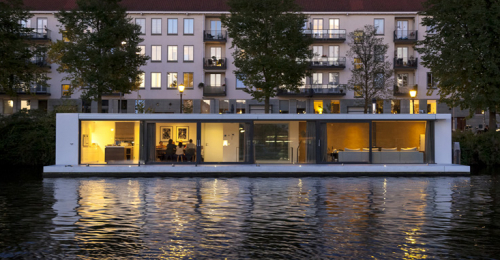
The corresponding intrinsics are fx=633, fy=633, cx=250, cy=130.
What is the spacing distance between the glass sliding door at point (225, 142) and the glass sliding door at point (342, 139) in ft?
13.8

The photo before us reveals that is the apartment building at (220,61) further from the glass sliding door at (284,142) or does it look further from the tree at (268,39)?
the glass sliding door at (284,142)

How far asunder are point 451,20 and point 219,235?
36614 mm

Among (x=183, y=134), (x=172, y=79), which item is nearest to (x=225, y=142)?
(x=183, y=134)

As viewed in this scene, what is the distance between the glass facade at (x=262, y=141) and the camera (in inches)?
1368

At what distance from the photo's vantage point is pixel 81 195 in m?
23.2

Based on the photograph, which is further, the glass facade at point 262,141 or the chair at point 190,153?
the chair at point 190,153

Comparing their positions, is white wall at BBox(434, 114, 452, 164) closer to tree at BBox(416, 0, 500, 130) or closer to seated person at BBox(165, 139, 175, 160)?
tree at BBox(416, 0, 500, 130)

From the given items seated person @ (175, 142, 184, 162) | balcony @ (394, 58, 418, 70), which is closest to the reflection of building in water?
seated person @ (175, 142, 184, 162)

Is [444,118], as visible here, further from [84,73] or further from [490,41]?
[84,73]

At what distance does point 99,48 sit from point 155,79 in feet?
68.1

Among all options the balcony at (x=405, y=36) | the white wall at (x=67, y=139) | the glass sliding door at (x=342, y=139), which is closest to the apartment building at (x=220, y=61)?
the balcony at (x=405, y=36)

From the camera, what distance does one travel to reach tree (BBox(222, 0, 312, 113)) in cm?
4547

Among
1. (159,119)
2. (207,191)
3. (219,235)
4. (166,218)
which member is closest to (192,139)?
(159,119)

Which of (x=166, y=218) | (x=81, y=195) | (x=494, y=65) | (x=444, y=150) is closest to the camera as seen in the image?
(x=166, y=218)
